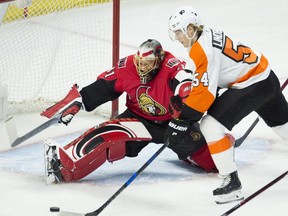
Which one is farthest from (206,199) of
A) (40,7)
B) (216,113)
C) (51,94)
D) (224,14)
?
(224,14)

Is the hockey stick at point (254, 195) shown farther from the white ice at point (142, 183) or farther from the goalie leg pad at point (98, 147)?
the goalie leg pad at point (98, 147)

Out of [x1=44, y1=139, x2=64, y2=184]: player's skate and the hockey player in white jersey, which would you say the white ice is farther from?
the hockey player in white jersey

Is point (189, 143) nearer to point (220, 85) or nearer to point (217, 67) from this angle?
point (220, 85)

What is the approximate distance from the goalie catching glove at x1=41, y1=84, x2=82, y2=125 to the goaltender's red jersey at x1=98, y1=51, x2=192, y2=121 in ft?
0.54

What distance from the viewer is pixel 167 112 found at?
14.3 ft

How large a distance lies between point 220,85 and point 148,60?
380 millimetres

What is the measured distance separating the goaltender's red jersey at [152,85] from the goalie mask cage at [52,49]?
3.57 ft

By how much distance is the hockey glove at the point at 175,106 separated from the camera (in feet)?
13.3

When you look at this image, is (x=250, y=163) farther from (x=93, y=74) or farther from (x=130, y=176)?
(x=93, y=74)

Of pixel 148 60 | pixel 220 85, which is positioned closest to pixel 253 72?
pixel 220 85

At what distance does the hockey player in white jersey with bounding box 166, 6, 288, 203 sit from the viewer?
3889mm

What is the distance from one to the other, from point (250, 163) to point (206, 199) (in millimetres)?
623

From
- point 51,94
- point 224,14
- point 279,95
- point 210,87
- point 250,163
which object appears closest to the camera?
point 210,87

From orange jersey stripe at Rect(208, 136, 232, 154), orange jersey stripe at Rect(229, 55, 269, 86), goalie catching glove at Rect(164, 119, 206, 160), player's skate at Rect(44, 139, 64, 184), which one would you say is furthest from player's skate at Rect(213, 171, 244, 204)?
player's skate at Rect(44, 139, 64, 184)
